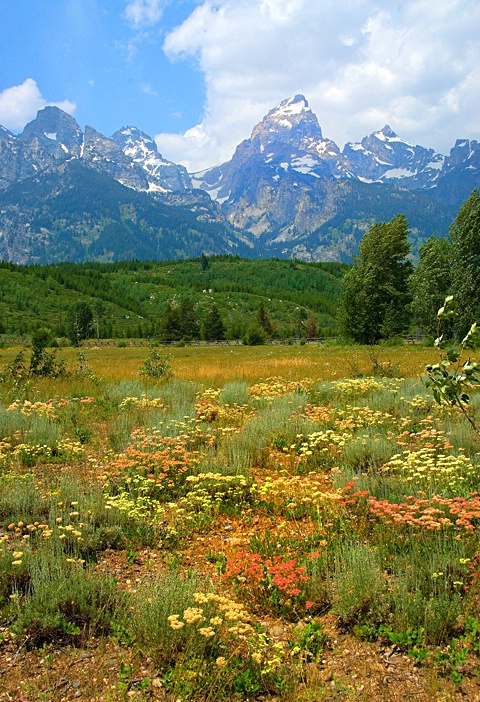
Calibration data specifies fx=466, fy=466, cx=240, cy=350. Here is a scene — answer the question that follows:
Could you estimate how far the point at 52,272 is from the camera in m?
185

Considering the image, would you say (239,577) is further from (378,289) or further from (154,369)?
(378,289)

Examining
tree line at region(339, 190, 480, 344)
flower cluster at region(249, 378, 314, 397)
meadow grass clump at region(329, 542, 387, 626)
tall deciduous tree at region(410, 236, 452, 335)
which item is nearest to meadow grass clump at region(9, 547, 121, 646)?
meadow grass clump at region(329, 542, 387, 626)

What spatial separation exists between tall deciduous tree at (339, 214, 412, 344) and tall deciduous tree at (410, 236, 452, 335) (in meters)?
1.39

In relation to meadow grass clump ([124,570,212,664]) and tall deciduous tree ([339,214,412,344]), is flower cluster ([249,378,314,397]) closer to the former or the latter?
meadow grass clump ([124,570,212,664])

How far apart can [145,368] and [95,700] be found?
18139 millimetres

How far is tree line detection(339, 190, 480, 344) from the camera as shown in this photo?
42.6 metres

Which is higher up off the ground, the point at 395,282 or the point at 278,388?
the point at 395,282

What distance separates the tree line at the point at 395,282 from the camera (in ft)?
140

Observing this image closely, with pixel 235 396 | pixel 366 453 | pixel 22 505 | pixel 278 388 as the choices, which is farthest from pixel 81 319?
pixel 22 505

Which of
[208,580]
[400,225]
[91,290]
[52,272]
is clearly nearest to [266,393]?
[208,580]

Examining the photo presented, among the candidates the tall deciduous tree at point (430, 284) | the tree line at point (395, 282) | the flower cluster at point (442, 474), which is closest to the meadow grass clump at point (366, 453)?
the flower cluster at point (442, 474)

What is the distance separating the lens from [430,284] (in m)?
44.8

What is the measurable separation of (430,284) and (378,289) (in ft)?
16.0

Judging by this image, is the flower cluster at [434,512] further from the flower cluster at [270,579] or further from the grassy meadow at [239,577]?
the flower cluster at [270,579]
